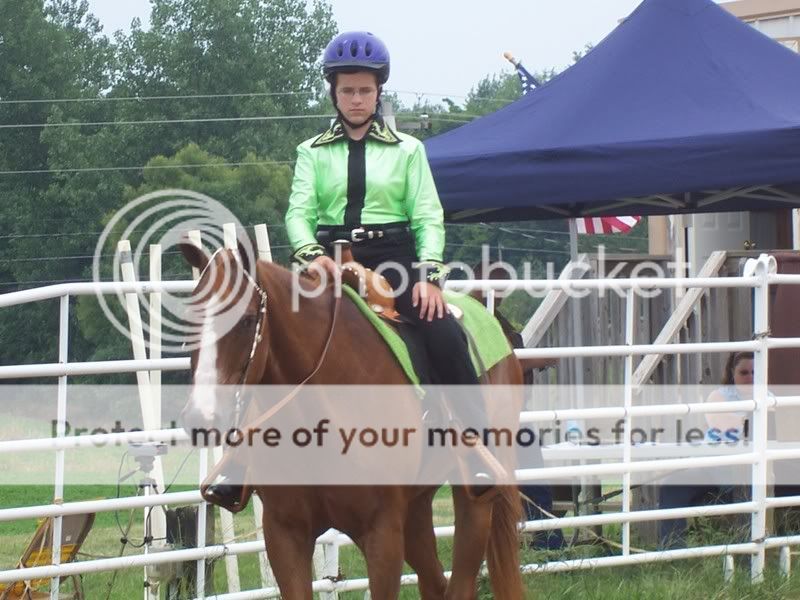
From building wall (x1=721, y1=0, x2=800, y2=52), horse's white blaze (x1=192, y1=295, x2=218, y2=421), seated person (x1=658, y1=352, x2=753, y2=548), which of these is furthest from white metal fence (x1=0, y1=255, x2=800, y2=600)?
building wall (x1=721, y1=0, x2=800, y2=52)

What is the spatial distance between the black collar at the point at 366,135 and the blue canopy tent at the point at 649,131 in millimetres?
3868

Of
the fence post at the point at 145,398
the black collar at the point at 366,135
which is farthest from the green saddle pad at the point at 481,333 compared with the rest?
the fence post at the point at 145,398

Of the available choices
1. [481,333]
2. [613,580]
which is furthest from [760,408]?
[481,333]

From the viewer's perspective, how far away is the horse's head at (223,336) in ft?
12.4

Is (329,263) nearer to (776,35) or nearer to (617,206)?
(617,206)

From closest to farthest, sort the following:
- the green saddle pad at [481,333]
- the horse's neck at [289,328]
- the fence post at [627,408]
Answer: the horse's neck at [289,328], the green saddle pad at [481,333], the fence post at [627,408]

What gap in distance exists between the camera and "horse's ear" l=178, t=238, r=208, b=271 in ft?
13.1

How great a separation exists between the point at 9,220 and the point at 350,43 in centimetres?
3886

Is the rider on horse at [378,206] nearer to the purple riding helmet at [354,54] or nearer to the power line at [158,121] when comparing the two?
the purple riding helmet at [354,54]

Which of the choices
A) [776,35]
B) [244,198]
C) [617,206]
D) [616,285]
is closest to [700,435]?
[616,285]

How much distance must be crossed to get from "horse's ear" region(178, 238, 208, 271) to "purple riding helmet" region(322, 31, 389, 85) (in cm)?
116

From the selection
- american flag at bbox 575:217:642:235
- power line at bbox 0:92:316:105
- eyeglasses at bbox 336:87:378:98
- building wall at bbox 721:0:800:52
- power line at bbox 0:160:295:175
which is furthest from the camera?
power line at bbox 0:92:316:105

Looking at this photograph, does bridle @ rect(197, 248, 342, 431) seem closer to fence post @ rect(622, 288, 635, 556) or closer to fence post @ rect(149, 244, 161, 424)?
fence post @ rect(149, 244, 161, 424)

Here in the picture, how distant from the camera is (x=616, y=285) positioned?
22.7ft
